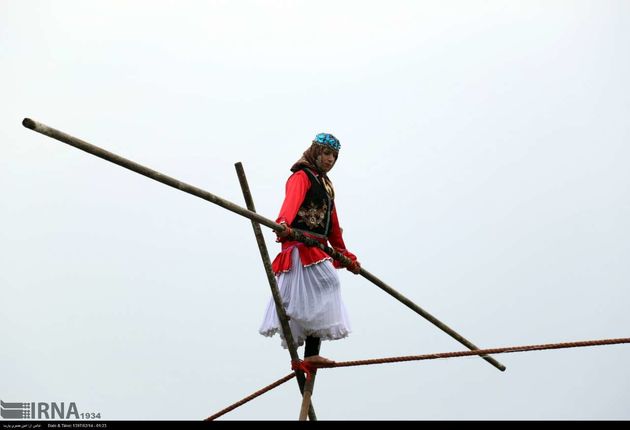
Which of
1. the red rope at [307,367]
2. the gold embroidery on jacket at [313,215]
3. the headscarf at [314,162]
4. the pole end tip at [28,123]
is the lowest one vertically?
the red rope at [307,367]

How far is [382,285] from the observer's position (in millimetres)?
8125

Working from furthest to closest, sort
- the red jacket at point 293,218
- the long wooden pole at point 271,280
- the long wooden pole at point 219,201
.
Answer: the long wooden pole at point 271,280 < the red jacket at point 293,218 < the long wooden pole at point 219,201

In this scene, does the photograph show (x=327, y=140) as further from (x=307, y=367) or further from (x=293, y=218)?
(x=307, y=367)

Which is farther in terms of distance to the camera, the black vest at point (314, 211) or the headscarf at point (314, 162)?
the headscarf at point (314, 162)

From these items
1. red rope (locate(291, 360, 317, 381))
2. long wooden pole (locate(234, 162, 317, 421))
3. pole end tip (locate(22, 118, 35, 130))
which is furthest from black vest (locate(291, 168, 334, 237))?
pole end tip (locate(22, 118, 35, 130))

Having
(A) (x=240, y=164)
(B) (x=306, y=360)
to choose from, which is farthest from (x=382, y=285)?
(A) (x=240, y=164)

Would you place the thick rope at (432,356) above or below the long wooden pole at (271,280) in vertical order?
below

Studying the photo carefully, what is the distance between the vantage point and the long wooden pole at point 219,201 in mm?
5770

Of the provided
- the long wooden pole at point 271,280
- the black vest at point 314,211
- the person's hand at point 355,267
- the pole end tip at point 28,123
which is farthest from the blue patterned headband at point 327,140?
the pole end tip at point 28,123

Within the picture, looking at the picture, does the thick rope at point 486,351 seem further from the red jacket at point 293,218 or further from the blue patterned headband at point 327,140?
the blue patterned headband at point 327,140

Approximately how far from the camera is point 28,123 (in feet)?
18.4

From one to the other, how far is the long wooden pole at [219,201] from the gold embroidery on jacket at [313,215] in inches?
6.8

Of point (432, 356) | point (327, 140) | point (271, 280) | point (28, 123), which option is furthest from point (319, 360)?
point (28, 123)

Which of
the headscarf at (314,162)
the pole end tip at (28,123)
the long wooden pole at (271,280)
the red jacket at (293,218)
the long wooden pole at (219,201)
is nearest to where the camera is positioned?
the pole end tip at (28,123)
